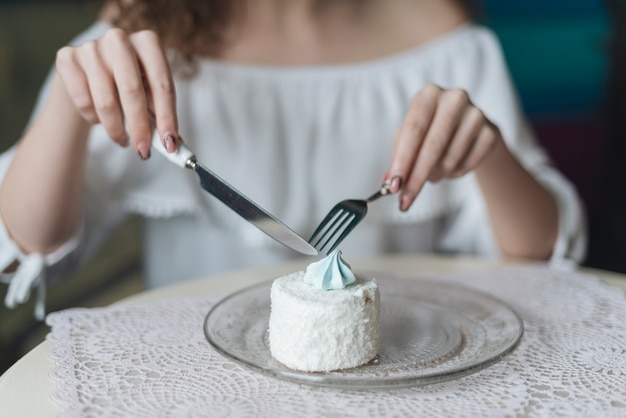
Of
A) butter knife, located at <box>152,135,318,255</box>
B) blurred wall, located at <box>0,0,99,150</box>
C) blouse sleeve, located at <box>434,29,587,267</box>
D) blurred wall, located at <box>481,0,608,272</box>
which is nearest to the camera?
butter knife, located at <box>152,135,318,255</box>

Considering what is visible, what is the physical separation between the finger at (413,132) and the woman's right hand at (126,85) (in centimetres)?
23

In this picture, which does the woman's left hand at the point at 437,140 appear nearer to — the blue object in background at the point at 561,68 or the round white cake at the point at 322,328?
the round white cake at the point at 322,328

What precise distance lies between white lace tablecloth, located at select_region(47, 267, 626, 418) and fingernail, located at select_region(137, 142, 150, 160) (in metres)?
0.16

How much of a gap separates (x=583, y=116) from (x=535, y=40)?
0.31 meters

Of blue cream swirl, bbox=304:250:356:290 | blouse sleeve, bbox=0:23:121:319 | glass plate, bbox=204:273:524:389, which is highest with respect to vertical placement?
blue cream swirl, bbox=304:250:356:290

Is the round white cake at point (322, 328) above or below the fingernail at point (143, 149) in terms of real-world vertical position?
below

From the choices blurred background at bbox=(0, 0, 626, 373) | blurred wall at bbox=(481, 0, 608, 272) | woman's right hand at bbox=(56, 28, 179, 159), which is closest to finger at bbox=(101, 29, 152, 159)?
woman's right hand at bbox=(56, 28, 179, 159)

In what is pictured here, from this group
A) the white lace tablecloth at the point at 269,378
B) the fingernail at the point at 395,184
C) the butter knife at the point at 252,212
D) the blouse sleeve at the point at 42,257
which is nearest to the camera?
the white lace tablecloth at the point at 269,378

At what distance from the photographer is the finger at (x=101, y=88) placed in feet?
2.52

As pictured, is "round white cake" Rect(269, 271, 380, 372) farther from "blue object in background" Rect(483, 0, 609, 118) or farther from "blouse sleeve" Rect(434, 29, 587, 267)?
"blue object in background" Rect(483, 0, 609, 118)

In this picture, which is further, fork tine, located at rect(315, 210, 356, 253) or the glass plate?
fork tine, located at rect(315, 210, 356, 253)

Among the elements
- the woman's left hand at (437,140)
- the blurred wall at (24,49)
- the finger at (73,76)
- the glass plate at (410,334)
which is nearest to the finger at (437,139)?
the woman's left hand at (437,140)

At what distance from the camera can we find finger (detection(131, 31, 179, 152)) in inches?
29.2

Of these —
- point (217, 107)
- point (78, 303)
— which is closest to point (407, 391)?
point (217, 107)
